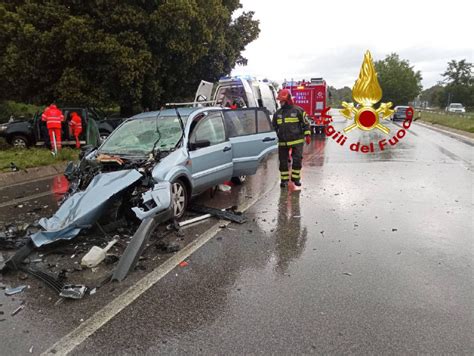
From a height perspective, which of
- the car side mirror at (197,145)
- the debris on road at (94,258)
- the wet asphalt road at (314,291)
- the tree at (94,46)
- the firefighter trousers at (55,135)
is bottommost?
the wet asphalt road at (314,291)

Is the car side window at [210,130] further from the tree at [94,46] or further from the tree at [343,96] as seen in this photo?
the tree at [94,46]

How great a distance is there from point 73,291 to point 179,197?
2291mm

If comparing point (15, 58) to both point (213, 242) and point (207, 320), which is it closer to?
point (213, 242)

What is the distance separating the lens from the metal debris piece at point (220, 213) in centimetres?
550

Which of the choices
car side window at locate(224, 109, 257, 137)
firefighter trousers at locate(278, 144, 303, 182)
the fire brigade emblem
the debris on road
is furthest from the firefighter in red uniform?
the debris on road

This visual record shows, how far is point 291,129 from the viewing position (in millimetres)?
7387

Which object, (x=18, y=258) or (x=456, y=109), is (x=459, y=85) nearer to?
(x=456, y=109)

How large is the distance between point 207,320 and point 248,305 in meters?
0.41

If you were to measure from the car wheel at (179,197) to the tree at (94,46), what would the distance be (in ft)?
31.0

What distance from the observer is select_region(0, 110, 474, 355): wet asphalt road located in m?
2.70

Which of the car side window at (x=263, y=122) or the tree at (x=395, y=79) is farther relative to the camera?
the car side window at (x=263, y=122)

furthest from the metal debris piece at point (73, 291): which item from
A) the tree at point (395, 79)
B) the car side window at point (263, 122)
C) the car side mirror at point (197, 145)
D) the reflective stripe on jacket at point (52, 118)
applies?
the reflective stripe on jacket at point (52, 118)

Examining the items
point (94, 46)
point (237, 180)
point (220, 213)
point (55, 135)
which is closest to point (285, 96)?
point (237, 180)

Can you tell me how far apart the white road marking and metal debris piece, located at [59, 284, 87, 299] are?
0.33 metres
